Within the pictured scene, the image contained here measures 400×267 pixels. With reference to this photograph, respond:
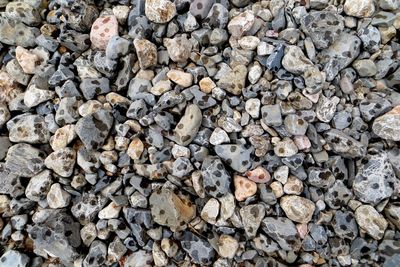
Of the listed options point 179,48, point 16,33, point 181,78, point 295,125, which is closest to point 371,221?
point 295,125

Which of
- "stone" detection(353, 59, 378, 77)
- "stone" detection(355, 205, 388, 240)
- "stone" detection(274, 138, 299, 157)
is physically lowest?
"stone" detection(355, 205, 388, 240)

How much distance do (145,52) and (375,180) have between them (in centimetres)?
120

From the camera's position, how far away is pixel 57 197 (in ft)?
6.10

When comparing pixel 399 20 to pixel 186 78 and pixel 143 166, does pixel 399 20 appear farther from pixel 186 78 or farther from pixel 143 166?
pixel 143 166

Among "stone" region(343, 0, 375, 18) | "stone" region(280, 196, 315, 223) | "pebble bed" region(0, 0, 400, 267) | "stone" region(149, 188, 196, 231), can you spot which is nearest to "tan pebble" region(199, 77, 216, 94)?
"pebble bed" region(0, 0, 400, 267)

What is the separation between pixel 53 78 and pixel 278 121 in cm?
111

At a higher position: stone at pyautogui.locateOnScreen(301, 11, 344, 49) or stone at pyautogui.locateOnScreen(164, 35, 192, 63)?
stone at pyautogui.locateOnScreen(301, 11, 344, 49)

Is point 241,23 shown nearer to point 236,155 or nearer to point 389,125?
point 236,155

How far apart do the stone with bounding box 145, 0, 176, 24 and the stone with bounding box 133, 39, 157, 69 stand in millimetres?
125

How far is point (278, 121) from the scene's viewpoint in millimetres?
1786

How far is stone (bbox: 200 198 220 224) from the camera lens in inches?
70.9

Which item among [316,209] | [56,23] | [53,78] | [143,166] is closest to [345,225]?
[316,209]

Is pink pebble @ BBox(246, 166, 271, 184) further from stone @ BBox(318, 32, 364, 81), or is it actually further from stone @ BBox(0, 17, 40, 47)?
stone @ BBox(0, 17, 40, 47)

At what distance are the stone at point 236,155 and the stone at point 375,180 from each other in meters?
0.50
